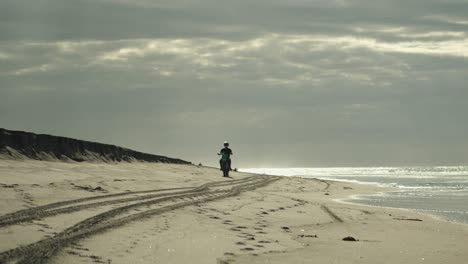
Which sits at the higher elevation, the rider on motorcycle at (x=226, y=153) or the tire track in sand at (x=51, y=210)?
the rider on motorcycle at (x=226, y=153)

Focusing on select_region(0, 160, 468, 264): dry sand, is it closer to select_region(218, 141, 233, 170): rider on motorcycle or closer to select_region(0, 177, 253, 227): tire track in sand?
select_region(0, 177, 253, 227): tire track in sand

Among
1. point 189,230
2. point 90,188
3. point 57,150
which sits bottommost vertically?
point 189,230

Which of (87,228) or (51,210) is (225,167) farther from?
(87,228)

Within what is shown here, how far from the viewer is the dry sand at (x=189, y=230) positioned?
8.30 m

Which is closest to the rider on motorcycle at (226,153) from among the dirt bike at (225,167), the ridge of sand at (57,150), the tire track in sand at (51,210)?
the dirt bike at (225,167)

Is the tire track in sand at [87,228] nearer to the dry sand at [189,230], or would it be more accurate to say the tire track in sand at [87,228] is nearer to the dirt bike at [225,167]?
the dry sand at [189,230]

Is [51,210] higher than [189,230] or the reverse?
higher

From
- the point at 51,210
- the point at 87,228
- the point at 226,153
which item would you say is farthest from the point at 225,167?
the point at 87,228

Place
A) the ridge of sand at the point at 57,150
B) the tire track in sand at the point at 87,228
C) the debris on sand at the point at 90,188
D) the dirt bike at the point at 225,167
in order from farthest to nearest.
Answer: the dirt bike at the point at 225,167, the ridge of sand at the point at 57,150, the debris on sand at the point at 90,188, the tire track in sand at the point at 87,228

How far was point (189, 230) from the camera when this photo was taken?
1080cm

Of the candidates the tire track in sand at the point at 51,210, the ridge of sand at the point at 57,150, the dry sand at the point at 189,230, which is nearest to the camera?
the dry sand at the point at 189,230

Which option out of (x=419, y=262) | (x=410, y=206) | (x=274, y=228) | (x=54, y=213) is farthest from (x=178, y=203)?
(x=410, y=206)

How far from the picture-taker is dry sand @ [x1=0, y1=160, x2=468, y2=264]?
8.30 m

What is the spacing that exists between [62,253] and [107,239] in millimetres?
1261
